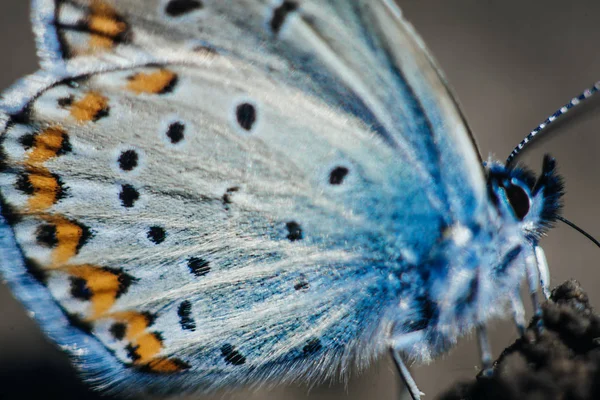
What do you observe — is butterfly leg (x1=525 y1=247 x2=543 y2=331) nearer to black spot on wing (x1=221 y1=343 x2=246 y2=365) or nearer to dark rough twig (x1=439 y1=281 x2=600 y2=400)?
dark rough twig (x1=439 y1=281 x2=600 y2=400)

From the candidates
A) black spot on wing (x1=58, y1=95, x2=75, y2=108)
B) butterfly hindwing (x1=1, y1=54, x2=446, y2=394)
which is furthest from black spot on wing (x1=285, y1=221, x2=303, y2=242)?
black spot on wing (x1=58, y1=95, x2=75, y2=108)

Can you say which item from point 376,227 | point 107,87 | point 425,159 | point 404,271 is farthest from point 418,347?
point 107,87

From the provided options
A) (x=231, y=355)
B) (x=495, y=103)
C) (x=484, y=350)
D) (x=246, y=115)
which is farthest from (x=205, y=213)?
(x=495, y=103)

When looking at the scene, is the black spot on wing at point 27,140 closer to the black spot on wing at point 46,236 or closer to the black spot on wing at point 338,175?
the black spot on wing at point 46,236

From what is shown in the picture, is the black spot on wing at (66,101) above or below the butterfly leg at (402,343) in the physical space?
above

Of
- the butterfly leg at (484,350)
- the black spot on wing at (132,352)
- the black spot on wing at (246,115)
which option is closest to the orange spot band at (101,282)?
the black spot on wing at (132,352)

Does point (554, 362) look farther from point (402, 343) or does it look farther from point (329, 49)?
point (329, 49)
